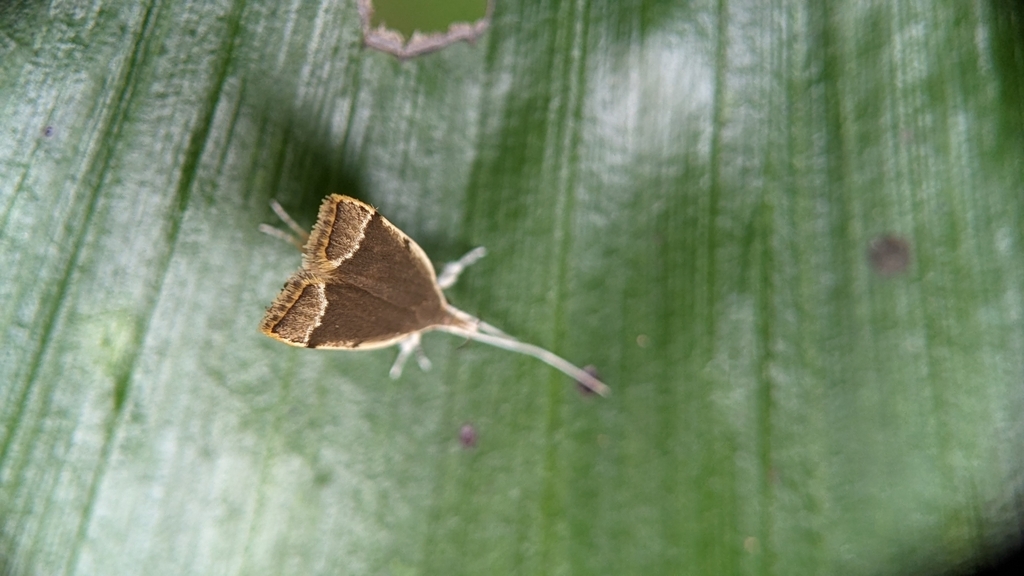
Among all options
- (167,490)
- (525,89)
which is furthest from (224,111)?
(167,490)

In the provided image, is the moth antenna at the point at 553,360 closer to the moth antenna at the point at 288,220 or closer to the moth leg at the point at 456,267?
the moth leg at the point at 456,267

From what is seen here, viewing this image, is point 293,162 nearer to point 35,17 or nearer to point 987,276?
point 35,17

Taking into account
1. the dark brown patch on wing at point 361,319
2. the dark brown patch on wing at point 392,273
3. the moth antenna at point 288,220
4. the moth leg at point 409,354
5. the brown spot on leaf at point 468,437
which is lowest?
the brown spot on leaf at point 468,437

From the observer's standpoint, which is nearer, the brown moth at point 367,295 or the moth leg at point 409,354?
the brown moth at point 367,295

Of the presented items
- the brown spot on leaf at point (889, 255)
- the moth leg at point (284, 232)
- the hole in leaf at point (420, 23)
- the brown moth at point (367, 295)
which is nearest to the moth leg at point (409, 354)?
the brown moth at point (367, 295)

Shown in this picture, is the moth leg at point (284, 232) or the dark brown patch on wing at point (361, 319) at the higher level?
the moth leg at point (284, 232)

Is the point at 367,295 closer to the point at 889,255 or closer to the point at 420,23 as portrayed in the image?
the point at 420,23
